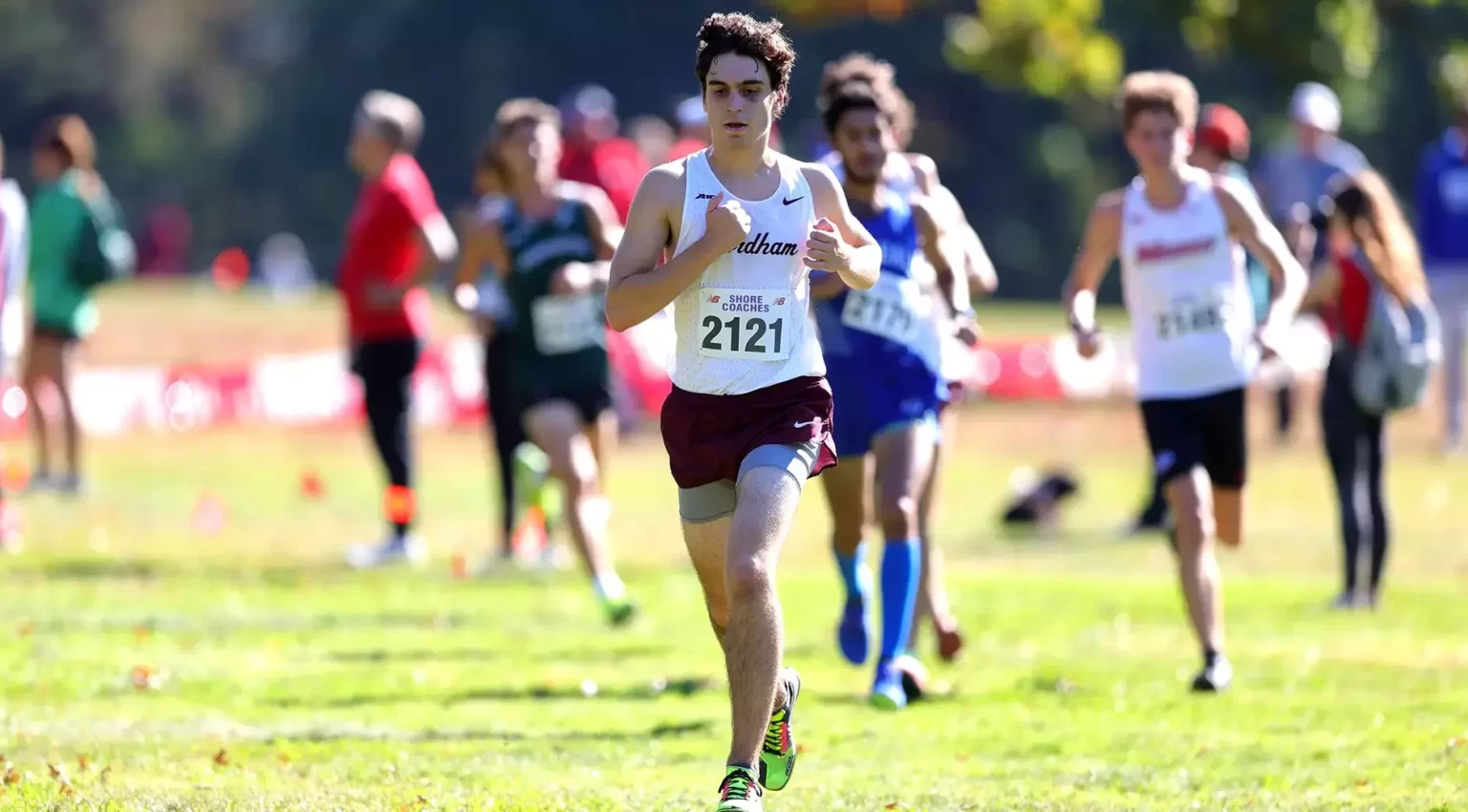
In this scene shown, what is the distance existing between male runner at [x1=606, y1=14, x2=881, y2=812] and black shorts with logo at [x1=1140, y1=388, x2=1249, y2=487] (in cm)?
304

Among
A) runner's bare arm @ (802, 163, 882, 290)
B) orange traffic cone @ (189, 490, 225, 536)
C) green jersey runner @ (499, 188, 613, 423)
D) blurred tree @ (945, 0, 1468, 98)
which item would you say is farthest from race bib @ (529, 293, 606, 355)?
blurred tree @ (945, 0, 1468, 98)

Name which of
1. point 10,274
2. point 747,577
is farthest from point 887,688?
point 10,274

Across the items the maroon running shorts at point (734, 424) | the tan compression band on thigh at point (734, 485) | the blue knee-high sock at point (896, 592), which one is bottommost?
the blue knee-high sock at point (896, 592)

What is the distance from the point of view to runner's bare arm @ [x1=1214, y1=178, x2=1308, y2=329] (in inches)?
385

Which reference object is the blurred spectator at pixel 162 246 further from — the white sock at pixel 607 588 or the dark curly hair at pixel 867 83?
the dark curly hair at pixel 867 83

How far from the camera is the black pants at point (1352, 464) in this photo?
12.8 meters

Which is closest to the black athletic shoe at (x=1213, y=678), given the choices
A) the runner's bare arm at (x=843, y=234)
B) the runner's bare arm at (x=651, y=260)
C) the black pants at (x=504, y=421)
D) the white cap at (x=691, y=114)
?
the runner's bare arm at (x=843, y=234)

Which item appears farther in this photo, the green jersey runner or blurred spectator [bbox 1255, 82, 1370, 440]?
blurred spectator [bbox 1255, 82, 1370, 440]

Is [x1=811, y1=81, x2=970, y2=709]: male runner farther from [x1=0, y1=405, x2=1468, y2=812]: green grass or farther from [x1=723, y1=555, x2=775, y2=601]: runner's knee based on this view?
[x1=723, y1=555, x2=775, y2=601]: runner's knee

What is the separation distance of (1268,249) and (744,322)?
3.47 meters

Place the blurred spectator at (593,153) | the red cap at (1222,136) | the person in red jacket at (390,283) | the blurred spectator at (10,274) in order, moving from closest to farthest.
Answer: the red cap at (1222,136) < the person in red jacket at (390,283) < the blurred spectator at (10,274) < the blurred spectator at (593,153)

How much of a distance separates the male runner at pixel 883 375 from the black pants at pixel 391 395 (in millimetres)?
5529

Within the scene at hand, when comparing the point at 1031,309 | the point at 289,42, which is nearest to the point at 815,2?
the point at 1031,309

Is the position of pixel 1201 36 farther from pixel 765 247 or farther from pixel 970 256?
pixel 765 247
